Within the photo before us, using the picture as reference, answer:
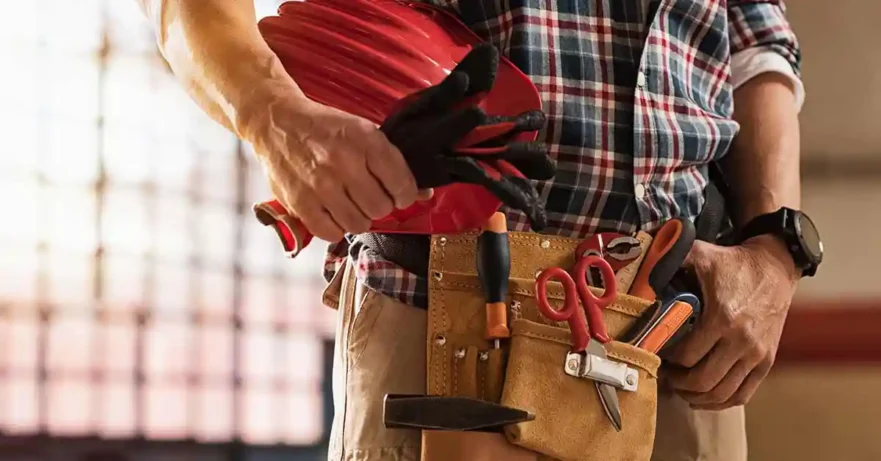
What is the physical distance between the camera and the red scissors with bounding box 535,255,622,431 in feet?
2.13

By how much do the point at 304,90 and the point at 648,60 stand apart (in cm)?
33

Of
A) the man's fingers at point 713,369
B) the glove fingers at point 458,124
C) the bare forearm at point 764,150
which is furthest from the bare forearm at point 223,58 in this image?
the bare forearm at point 764,150

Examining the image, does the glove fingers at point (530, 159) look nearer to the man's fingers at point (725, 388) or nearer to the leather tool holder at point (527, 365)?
the leather tool holder at point (527, 365)

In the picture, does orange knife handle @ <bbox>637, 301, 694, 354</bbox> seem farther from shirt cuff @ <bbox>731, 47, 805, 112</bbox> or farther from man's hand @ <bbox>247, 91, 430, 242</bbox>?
shirt cuff @ <bbox>731, 47, 805, 112</bbox>

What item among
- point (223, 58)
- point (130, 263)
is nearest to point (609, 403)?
point (223, 58)

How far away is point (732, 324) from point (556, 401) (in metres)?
0.21

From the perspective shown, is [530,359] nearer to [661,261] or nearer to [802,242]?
[661,261]

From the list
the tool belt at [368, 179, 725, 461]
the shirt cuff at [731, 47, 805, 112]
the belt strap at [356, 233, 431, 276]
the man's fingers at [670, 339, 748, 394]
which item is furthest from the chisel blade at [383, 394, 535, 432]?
the shirt cuff at [731, 47, 805, 112]

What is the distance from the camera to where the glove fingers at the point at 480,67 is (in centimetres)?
48

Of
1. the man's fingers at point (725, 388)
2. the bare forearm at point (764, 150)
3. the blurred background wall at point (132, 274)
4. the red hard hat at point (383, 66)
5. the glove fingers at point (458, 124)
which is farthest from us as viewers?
the blurred background wall at point (132, 274)

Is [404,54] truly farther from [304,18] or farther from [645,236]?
[645,236]

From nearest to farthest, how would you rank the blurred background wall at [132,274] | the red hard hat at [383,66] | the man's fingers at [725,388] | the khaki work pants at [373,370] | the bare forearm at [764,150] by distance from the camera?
the red hard hat at [383,66]
the khaki work pants at [373,370]
the man's fingers at [725,388]
the bare forearm at [764,150]
the blurred background wall at [132,274]

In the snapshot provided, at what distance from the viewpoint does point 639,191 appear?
2.43ft

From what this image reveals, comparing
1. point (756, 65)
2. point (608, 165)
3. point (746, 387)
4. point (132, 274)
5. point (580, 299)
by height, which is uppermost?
point (756, 65)
